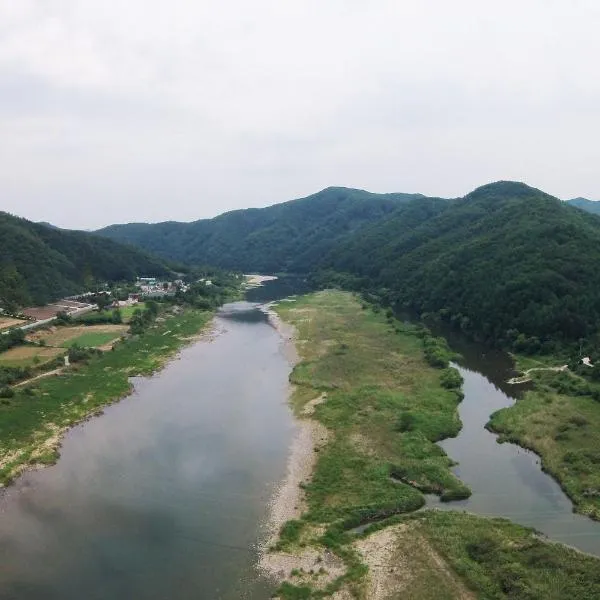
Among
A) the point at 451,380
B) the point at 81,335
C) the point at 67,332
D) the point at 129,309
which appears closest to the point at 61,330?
the point at 67,332

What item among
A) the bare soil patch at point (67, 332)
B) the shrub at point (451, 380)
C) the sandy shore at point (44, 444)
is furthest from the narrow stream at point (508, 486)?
the bare soil patch at point (67, 332)

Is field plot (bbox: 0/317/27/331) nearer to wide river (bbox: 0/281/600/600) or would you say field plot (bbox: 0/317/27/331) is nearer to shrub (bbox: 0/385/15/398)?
shrub (bbox: 0/385/15/398)

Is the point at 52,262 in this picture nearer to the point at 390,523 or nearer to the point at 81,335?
the point at 81,335

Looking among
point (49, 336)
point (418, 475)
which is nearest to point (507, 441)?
point (418, 475)

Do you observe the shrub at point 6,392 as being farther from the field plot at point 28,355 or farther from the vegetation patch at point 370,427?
the vegetation patch at point 370,427

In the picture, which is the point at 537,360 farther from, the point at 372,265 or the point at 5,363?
the point at 372,265

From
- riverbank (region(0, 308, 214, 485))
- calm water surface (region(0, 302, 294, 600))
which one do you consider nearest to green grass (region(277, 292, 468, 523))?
calm water surface (region(0, 302, 294, 600))
